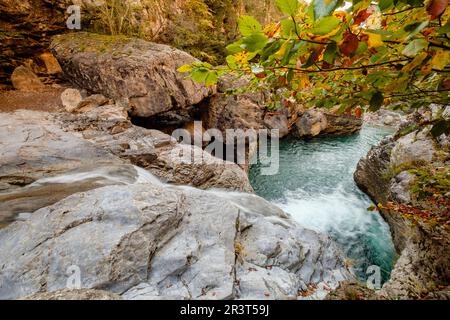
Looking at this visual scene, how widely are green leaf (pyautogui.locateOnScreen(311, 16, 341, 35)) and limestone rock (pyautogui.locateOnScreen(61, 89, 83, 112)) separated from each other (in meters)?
9.87

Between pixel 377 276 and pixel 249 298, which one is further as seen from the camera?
pixel 377 276

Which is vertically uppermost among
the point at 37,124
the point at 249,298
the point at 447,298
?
the point at 37,124

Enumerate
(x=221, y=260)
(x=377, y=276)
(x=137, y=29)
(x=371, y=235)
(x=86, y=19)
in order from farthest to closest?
(x=137, y=29) → (x=86, y=19) → (x=371, y=235) → (x=377, y=276) → (x=221, y=260)

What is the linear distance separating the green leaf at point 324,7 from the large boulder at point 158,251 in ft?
9.93

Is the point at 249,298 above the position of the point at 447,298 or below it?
below

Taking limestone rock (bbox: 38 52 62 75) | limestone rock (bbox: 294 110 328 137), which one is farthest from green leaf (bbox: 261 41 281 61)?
limestone rock (bbox: 294 110 328 137)

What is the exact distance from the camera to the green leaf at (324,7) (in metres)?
0.80

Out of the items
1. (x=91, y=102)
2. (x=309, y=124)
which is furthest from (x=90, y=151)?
(x=309, y=124)

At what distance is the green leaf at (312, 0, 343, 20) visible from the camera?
0.80m

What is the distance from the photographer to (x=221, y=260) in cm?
353

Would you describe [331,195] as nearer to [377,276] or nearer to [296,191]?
[296,191]

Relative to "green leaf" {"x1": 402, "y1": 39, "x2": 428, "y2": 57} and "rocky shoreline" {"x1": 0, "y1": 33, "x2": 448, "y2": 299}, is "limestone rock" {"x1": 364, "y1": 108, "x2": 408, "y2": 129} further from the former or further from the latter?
"green leaf" {"x1": 402, "y1": 39, "x2": 428, "y2": 57}

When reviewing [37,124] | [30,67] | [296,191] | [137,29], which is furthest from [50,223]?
[137,29]
